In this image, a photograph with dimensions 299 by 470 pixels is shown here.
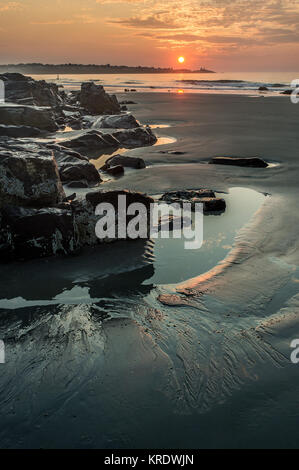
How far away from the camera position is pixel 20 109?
1770cm

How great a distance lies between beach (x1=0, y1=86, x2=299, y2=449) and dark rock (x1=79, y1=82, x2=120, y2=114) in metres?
22.0

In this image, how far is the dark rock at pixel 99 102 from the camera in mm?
25906

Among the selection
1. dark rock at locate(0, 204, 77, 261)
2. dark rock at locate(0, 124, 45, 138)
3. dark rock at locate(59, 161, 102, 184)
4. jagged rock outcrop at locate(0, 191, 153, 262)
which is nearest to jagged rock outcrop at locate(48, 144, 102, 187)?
dark rock at locate(59, 161, 102, 184)

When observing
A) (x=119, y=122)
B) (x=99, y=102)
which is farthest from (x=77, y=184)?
(x=99, y=102)

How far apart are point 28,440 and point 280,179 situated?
7448 mm

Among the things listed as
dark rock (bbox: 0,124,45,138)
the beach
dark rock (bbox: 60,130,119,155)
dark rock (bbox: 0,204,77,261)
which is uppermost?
dark rock (bbox: 0,124,45,138)

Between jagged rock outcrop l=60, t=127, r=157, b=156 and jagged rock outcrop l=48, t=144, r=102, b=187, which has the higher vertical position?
jagged rock outcrop l=60, t=127, r=157, b=156

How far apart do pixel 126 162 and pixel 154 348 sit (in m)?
7.57

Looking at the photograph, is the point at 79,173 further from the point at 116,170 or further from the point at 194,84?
the point at 194,84

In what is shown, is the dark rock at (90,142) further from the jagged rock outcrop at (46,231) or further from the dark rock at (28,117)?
the jagged rock outcrop at (46,231)

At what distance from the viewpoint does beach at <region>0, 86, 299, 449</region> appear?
242cm

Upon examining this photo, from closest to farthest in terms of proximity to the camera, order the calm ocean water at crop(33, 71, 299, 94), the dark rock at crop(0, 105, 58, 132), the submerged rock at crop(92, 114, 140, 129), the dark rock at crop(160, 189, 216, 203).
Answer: the dark rock at crop(160, 189, 216, 203) < the dark rock at crop(0, 105, 58, 132) < the submerged rock at crop(92, 114, 140, 129) < the calm ocean water at crop(33, 71, 299, 94)

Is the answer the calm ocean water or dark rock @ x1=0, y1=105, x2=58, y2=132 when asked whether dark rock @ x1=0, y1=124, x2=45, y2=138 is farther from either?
the calm ocean water
